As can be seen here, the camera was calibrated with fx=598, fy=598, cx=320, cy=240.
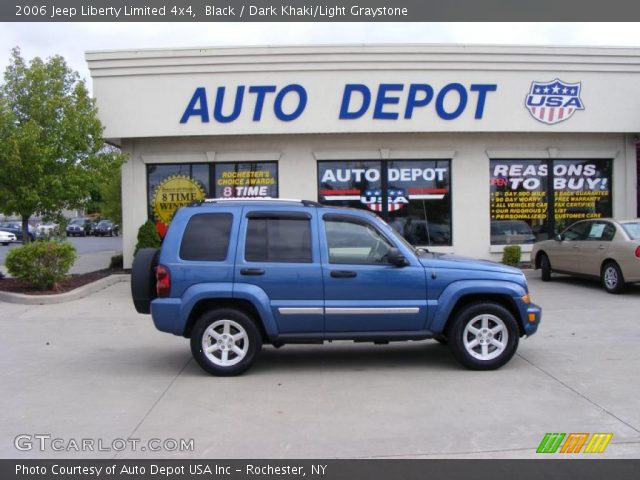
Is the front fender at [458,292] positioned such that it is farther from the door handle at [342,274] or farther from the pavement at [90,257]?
the pavement at [90,257]

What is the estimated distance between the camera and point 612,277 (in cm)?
1209

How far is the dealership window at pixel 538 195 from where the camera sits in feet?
54.5

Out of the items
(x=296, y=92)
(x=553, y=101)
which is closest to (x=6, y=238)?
(x=296, y=92)

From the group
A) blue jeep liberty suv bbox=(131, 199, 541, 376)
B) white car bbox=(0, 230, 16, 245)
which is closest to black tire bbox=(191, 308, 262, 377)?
blue jeep liberty suv bbox=(131, 199, 541, 376)

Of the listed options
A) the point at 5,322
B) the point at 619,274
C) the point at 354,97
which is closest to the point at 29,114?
the point at 5,322

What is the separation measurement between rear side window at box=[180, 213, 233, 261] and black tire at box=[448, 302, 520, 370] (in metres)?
2.76

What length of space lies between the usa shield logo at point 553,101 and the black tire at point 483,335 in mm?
10541

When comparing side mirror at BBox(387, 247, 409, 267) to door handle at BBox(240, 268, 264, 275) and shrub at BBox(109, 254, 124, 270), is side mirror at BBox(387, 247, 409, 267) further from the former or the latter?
shrub at BBox(109, 254, 124, 270)

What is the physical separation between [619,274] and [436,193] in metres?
5.66

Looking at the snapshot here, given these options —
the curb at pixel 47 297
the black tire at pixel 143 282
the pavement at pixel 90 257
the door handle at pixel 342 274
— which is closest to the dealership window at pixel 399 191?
the curb at pixel 47 297

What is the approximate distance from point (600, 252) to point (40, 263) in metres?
11.7

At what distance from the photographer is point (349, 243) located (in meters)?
6.77
